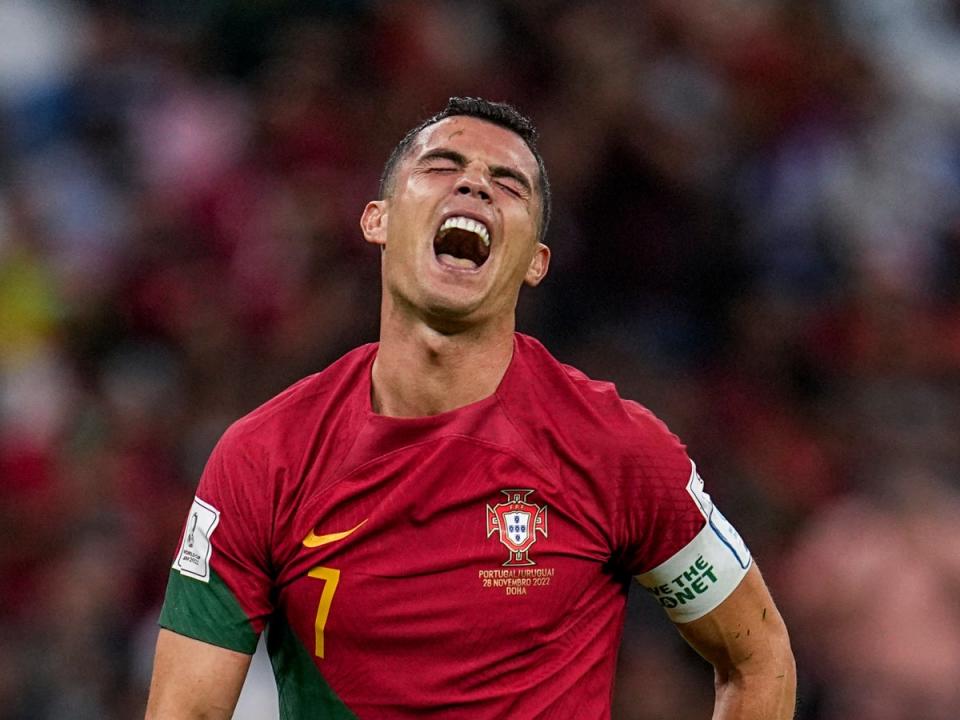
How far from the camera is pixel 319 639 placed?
3.42m

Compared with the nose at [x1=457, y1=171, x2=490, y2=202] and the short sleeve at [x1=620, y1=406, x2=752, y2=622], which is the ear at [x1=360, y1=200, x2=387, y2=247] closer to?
the nose at [x1=457, y1=171, x2=490, y2=202]

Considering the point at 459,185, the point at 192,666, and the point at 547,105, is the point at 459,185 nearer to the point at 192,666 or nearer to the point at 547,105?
the point at 192,666

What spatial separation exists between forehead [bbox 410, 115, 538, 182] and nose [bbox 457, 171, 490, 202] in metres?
0.05

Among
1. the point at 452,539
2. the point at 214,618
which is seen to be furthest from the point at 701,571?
the point at 214,618

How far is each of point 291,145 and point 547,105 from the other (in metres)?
1.24

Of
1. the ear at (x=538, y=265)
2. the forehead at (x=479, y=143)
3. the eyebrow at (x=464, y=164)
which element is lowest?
the ear at (x=538, y=265)

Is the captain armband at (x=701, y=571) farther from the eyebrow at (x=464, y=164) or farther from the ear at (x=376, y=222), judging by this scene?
the ear at (x=376, y=222)

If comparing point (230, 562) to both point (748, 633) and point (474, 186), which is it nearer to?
point (474, 186)

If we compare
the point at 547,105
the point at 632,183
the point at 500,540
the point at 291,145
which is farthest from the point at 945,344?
the point at 500,540

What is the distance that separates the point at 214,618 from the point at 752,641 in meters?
1.21

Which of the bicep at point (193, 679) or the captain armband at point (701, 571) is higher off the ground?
the captain armband at point (701, 571)

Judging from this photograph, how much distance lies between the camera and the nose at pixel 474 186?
3645 millimetres

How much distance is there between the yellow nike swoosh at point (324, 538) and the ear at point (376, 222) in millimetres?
757

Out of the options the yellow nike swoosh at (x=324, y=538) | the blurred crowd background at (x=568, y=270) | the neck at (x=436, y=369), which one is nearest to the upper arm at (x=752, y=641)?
the neck at (x=436, y=369)
